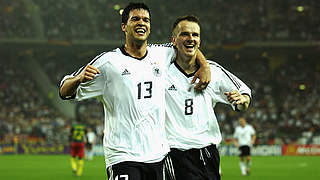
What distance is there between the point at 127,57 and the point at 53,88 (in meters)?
39.2

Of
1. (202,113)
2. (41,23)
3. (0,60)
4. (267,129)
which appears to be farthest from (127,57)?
(0,60)

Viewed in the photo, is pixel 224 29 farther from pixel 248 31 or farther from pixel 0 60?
pixel 0 60

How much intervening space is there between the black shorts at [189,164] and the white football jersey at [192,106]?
3.4 inches

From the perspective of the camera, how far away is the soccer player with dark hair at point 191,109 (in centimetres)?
654

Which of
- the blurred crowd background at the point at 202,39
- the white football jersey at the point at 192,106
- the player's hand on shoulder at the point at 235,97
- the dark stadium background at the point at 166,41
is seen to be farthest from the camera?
the blurred crowd background at the point at 202,39

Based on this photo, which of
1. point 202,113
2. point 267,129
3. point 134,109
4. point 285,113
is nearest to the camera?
point 134,109

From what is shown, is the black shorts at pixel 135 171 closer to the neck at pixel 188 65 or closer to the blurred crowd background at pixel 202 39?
the neck at pixel 188 65

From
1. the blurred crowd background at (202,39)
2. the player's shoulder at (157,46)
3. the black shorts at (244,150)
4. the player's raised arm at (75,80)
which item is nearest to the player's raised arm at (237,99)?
the player's shoulder at (157,46)

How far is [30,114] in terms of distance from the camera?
1608 inches

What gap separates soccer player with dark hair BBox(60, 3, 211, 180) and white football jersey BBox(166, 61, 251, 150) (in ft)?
2.45

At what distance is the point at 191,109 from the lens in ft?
21.6

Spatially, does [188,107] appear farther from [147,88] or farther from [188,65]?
[147,88]

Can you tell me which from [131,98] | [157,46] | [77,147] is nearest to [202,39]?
[77,147]

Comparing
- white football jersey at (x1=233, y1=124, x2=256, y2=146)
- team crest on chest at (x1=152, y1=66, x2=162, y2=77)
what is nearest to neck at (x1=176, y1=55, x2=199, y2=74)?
team crest on chest at (x1=152, y1=66, x2=162, y2=77)
